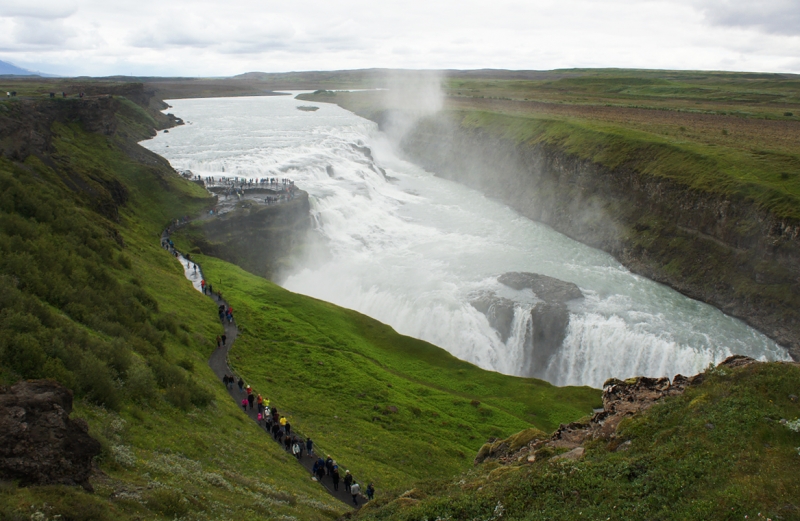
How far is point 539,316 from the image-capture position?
146 ft

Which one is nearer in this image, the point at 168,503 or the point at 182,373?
the point at 168,503

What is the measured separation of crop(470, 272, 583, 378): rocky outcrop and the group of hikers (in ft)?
72.9

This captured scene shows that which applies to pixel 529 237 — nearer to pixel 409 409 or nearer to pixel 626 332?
pixel 626 332

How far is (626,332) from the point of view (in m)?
42.3

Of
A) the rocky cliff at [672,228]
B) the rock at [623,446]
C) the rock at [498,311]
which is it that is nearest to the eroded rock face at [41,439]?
the rock at [623,446]

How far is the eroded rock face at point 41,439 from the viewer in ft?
40.5

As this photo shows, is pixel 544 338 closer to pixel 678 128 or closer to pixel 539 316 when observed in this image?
pixel 539 316

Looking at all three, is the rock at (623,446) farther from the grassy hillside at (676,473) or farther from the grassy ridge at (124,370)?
the grassy ridge at (124,370)

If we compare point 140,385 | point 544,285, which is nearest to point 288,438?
point 140,385

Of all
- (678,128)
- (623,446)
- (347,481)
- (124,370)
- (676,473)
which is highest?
(678,128)

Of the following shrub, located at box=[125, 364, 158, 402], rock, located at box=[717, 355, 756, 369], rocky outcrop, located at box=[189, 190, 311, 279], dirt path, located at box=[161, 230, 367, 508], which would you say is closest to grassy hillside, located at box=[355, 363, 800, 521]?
rock, located at box=[717, 355, 756, 369]

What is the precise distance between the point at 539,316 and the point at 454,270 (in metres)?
12.6

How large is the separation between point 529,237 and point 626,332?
85.3 ft

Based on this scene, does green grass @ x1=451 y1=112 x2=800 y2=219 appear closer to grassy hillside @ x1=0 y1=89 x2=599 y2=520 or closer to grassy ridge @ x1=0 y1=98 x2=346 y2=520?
grassy hillside @ x1=0 y1=89 x2=599 y2=520
